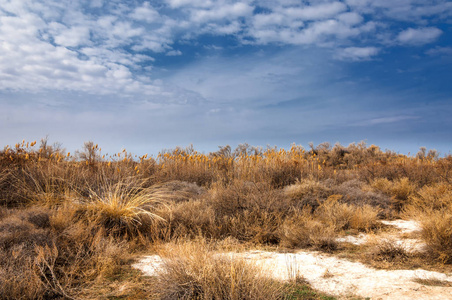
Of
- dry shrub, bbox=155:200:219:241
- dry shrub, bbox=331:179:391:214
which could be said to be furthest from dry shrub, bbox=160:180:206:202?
dry shrub, bbox=331:179:391:214

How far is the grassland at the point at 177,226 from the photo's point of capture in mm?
3135

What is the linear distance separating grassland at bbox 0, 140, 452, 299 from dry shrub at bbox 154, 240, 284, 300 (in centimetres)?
1

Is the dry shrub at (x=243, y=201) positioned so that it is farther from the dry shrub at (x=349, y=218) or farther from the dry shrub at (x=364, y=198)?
the dry shrub at (x=364, y=198)

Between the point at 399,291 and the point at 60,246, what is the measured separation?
14.3 ft

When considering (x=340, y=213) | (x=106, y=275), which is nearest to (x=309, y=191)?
(x=340, y=213)

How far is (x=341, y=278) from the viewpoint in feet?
12.8

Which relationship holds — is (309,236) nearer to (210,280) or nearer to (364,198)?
(210,280)

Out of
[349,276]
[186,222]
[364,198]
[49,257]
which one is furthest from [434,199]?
[49,257]

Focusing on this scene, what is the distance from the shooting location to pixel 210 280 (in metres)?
2.93

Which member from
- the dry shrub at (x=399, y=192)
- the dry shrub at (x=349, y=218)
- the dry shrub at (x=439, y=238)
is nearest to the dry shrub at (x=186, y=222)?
the dry shrub at (x=349, y=218)

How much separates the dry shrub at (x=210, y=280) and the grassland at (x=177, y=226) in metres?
0.01

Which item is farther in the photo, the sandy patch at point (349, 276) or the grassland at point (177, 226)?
the sandy patch at point (349, 276)

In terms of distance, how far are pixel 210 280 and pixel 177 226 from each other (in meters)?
3.18

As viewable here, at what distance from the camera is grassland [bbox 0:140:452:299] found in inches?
123
